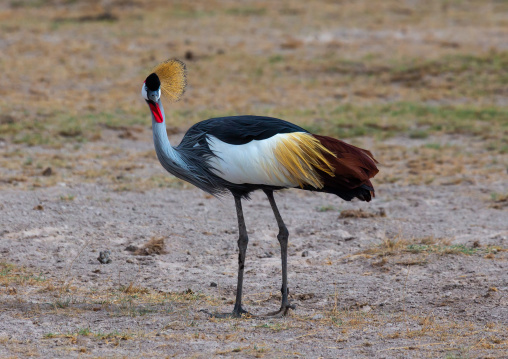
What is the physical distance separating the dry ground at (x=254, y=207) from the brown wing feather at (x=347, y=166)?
943mm

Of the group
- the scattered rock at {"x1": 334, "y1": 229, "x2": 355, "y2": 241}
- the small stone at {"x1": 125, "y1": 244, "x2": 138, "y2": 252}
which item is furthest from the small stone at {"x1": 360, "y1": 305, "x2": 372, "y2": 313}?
the small stone at {"x1": 125, "y1": 244, "x2": 138, "y2": 252}

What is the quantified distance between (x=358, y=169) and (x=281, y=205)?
A: 10.0 feet

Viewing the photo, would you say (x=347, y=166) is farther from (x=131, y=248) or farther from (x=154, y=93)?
(x=131, y=248)

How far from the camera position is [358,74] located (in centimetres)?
1465

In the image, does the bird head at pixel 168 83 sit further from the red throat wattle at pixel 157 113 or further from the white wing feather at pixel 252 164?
the white wing feather at pixel 252 164

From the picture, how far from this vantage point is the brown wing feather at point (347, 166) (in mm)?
5164

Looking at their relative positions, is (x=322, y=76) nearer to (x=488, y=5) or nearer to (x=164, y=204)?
(x=164, y=204)

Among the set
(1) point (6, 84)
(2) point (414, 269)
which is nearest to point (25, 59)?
(1) point (6, 84)

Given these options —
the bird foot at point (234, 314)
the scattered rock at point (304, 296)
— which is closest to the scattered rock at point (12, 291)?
the bird foot at point (234, 314)

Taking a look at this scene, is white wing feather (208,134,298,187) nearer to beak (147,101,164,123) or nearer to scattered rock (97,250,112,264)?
beak (147,101,164,123)

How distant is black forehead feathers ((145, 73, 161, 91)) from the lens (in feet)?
17.5

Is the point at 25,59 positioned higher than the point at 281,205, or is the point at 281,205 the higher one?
the point at 25,59

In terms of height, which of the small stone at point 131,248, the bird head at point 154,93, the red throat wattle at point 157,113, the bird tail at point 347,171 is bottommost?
the small stone at point 131,248

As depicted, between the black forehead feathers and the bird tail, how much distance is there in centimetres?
118
